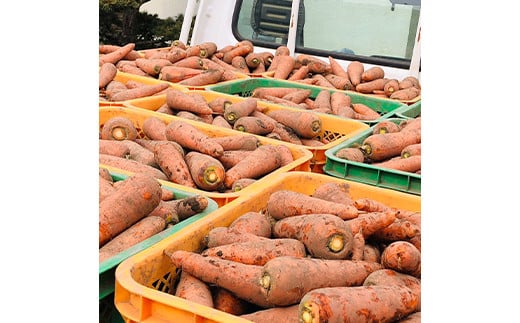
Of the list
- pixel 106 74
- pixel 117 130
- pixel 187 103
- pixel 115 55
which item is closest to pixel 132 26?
pixel 115 55

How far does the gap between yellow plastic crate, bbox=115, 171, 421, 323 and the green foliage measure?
608 cm

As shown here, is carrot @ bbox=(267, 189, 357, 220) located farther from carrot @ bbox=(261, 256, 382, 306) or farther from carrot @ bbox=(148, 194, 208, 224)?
carrot @ bbox=(261, 256, 382, 306)

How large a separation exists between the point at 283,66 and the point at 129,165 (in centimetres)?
260

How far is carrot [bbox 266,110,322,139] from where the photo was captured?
360cm

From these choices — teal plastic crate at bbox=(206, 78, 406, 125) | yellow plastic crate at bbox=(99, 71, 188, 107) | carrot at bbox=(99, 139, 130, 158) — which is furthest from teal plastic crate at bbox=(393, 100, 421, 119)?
carrot at bbox=(99, 139, 130, 158)

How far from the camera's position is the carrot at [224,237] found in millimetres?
2027

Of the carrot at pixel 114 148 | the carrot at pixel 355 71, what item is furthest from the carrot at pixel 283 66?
the carrot at pixel 114 148

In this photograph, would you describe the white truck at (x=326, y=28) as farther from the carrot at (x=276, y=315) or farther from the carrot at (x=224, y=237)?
the carrot at (x=276, y=315)

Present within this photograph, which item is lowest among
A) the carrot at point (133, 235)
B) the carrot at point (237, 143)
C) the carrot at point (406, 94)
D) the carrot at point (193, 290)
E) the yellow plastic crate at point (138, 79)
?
the carrot at point (193, 290)

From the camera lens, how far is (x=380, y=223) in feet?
6.77

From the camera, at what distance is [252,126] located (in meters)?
3.45

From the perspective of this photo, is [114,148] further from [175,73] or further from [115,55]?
[115,55]

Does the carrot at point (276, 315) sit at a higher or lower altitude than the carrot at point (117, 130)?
lower
